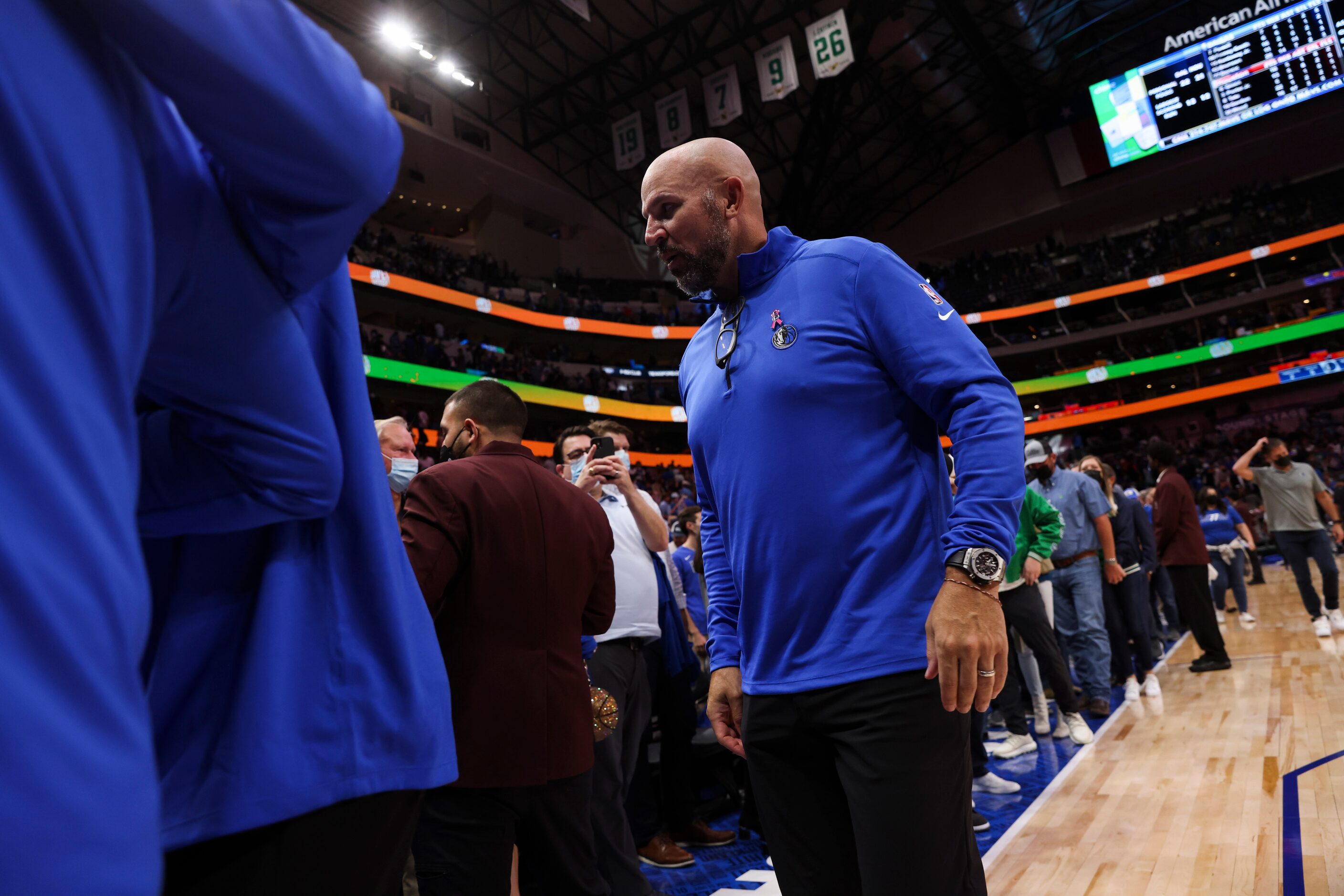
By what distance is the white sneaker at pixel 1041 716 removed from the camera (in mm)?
5406

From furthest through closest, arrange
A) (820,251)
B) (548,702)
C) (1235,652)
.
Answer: (1235,652), (548,702), (820,251)

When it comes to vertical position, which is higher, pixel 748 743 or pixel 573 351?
pixel 573 351

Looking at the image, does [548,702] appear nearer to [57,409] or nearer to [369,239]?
[57,409]

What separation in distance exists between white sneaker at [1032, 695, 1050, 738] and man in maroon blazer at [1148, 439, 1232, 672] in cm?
197

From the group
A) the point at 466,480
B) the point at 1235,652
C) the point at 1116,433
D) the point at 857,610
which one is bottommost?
the point at 1235,652

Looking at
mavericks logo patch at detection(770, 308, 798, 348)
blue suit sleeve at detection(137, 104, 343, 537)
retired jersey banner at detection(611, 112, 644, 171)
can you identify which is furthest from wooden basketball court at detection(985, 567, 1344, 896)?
retired jersey banner at detection(611, 112, 644, 171)

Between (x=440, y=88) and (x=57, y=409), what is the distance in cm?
2360

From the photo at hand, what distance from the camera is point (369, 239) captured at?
69.7 feet

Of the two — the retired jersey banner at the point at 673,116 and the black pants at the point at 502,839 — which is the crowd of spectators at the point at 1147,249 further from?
the black pants at the point at 502,839

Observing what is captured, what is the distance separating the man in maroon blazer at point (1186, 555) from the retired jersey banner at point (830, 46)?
10305 mm

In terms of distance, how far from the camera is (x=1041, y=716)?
545 centimetres

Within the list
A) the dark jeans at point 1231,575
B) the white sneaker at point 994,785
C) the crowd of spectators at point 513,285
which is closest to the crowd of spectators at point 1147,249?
the crowd of spectators at point 513,285

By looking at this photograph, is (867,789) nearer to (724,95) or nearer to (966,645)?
(966,645)

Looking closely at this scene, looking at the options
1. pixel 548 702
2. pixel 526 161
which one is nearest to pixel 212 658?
pixel 548 702
